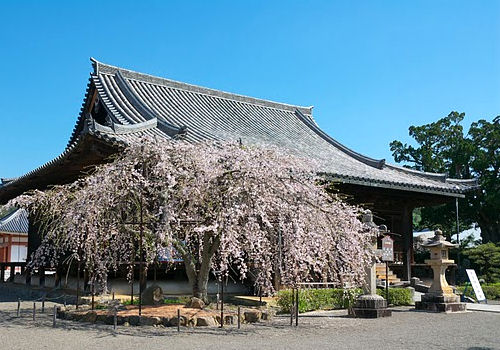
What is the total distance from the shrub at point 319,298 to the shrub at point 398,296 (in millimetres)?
1013

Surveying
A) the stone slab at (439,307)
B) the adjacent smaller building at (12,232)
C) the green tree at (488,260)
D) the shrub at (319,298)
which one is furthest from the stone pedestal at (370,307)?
the adjacent smaller building at (12,232)

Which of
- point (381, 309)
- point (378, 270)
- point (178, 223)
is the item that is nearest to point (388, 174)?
point (378, 270)

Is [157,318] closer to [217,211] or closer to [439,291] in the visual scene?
[217,211]

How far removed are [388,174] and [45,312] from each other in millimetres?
12487

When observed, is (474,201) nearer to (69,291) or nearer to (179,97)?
(179,97)

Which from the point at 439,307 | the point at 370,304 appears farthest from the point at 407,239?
the point at 370,304

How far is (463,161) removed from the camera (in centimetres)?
2975

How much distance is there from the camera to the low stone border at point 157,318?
9.66 meters

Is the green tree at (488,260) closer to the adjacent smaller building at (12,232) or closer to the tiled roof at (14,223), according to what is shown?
the adjacent smaller building at (12,232)

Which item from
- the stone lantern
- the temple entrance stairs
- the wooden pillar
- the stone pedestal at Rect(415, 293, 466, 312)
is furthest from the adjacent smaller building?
the stone pedestal at Rect(415, 293, 466, 312)

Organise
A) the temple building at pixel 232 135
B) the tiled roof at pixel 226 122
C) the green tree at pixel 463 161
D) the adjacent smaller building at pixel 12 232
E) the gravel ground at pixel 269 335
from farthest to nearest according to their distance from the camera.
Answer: the adjacent smaller building at pixel 12 232, the green tree at pixel 463 161, the tiled roof at pixel 226 122, the temple building at pixel 232 135, the gravel ground at pixel 269 335

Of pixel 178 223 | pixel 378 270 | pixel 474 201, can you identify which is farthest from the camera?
pixel 474 201

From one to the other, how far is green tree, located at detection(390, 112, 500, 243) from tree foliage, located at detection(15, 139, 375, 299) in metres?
19.8

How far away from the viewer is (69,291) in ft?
51.0
